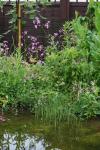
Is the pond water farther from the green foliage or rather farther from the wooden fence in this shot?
the wooden fence

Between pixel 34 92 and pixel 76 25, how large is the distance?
1520mm

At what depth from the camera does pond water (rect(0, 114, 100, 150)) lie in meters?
5.17

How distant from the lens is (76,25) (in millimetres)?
5648

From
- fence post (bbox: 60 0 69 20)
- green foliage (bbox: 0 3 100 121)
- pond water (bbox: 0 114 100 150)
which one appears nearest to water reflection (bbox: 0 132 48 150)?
pond water (bbox: 0 114 100 150)

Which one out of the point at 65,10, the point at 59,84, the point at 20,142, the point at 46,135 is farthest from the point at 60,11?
the point at 20,142

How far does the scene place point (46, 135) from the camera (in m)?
5.51

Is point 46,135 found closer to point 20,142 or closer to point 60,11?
point 20,142

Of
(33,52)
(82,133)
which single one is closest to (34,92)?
(82,133)

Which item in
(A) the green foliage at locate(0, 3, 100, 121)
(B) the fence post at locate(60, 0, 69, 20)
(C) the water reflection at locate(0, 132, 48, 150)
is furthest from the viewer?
(B) the fence post at locate(60, 0, 69, 20)

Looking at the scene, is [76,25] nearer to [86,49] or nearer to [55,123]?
[86,49]

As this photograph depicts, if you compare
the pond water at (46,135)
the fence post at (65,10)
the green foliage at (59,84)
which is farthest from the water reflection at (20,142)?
the fence post at (65,10)

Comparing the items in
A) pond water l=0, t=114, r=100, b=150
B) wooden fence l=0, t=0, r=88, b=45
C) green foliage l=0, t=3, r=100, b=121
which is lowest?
pond water l=0, t=114, r=100, b=150

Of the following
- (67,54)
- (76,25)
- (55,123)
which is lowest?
(55,123)

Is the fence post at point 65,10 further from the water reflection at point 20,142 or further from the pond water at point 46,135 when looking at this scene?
the water reflection at point 20,142
